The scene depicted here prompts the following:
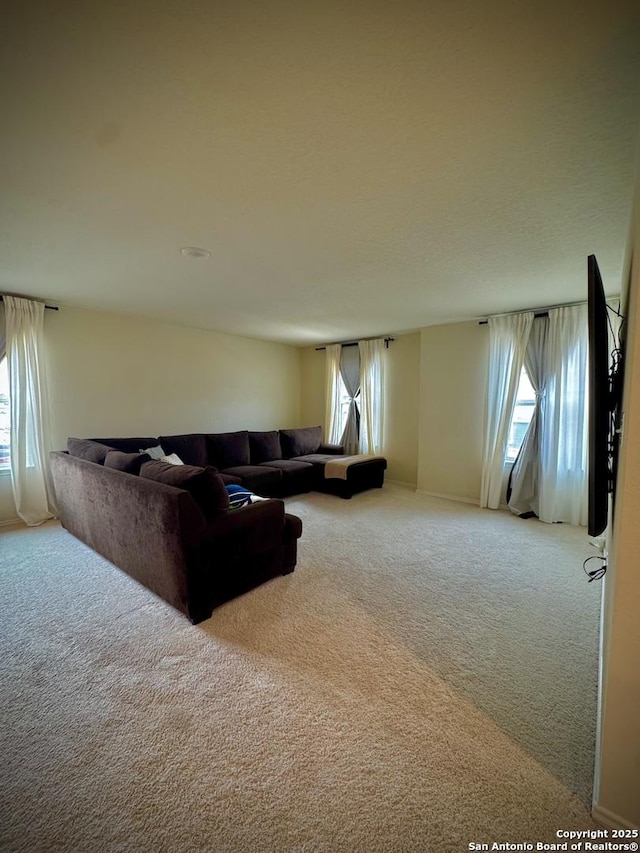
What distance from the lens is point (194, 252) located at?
2.52 metres

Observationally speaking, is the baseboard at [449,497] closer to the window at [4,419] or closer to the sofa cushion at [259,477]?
the sofa cushion at [259,477]

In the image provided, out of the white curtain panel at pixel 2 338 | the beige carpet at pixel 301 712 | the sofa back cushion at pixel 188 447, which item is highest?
the white curtain panel at pixel 2 338

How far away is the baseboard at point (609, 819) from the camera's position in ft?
3.49

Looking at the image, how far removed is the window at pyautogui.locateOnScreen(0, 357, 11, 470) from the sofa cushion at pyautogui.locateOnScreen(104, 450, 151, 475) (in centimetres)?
186

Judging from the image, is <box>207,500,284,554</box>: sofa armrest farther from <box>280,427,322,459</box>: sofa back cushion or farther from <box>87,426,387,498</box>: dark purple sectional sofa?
<box>280,427,322,459</box>: sofa back cushion

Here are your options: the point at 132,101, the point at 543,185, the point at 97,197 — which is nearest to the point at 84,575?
the point at 97,197

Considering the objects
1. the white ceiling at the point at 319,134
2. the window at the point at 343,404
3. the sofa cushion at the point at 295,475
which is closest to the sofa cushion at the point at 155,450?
the sofa cushion at the point at 295,475

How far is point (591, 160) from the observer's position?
1530 mm

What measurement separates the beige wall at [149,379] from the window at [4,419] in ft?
0.88

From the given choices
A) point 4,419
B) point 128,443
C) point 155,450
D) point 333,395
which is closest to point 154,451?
point 155,450

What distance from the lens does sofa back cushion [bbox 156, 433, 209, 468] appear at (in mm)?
4410

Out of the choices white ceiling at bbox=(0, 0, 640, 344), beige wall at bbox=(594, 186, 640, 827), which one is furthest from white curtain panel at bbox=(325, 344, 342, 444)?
beige wall at bbox=(594, 186, 640, 827)

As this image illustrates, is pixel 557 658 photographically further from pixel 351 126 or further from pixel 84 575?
pixel 84 575

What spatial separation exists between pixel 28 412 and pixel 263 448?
9.27 ft
